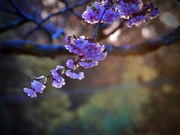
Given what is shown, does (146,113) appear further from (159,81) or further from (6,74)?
(6,74)

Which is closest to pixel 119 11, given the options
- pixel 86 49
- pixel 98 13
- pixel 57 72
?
pixel 98 13

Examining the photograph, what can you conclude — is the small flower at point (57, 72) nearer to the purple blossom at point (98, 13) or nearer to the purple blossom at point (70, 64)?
the purple blossom at point (70, 64)

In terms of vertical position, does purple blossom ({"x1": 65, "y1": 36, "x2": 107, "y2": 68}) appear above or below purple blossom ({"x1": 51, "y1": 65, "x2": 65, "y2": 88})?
below

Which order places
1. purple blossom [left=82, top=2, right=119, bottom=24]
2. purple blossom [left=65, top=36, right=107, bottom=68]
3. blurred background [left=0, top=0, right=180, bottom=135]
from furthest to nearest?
blurred background [left=0, top=0, right=180, bottom=135], purple blossom [left=82, top=2, right=119, bottom=24], purple blossom [left=65, top=36, right=107, bottom=68]

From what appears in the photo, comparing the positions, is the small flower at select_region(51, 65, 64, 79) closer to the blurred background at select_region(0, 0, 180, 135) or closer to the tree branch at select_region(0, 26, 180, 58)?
the tree branch at select_region(0, 26, 180, 58)

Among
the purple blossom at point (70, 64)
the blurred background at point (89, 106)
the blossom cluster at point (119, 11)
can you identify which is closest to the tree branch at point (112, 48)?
the blossom cluster at point (119, 11)

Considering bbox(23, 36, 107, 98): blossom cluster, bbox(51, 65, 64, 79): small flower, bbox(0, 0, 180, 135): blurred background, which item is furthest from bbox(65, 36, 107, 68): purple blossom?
bbox(0, 0, 180, 135): blurred background

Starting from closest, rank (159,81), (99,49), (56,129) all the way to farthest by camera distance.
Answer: (99,49) < (56,129) < (159,81)

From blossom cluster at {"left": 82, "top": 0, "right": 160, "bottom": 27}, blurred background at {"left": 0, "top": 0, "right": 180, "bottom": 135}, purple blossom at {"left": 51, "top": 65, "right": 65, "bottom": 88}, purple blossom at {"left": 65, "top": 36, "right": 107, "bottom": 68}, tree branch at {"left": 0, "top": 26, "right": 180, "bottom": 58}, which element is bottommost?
purple blossom at {"left": 65, "top": 36, "right": 107, "bottom": 68}

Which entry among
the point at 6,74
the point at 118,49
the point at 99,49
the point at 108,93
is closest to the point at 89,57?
the point at 99,49
